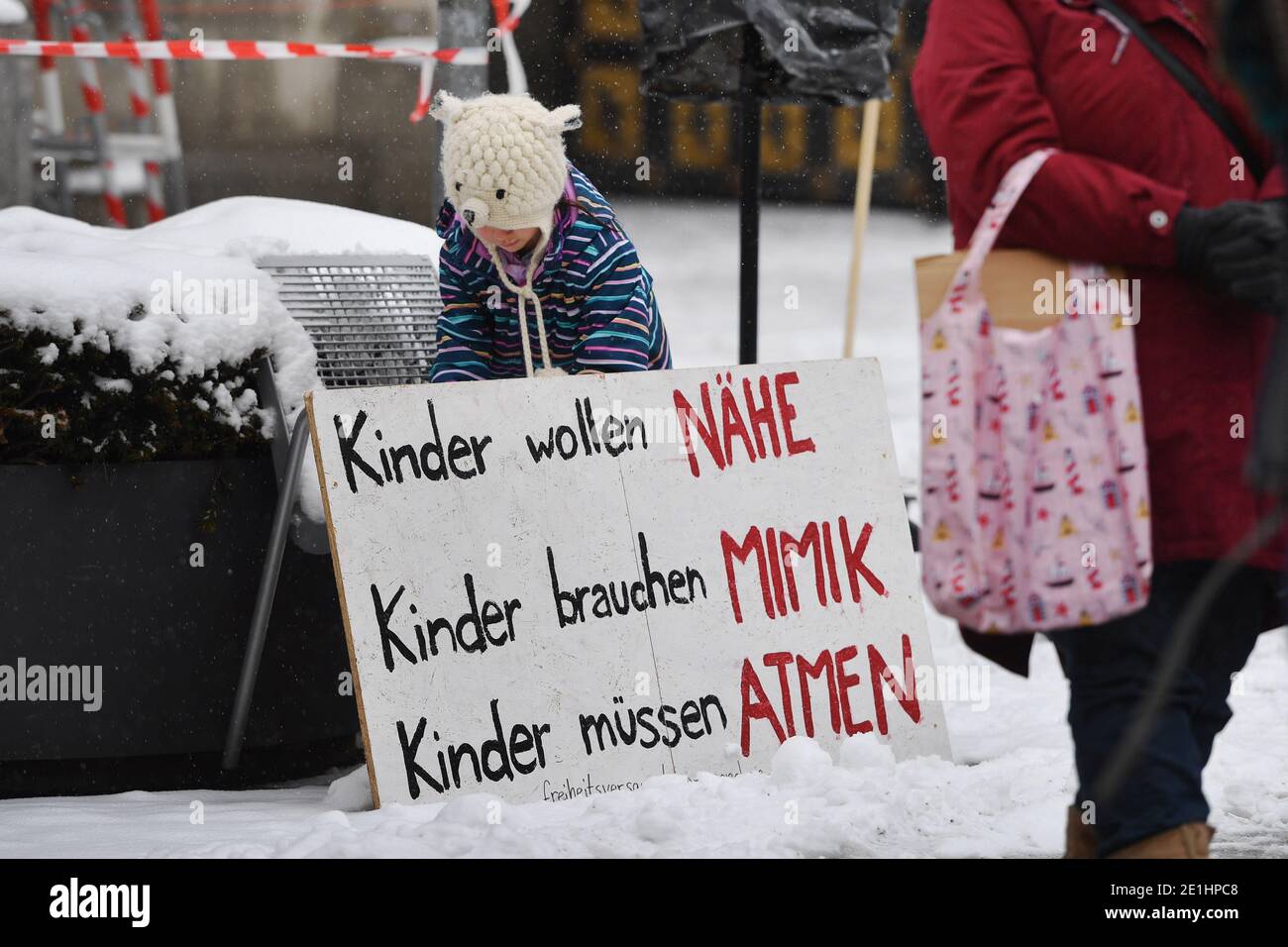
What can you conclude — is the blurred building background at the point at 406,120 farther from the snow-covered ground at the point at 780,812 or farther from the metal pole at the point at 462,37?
the snow-covered ground at the point at 780,812

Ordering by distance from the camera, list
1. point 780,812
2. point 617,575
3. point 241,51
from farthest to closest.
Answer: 1. point 241,51
2. point 617,575
3. point 780,812

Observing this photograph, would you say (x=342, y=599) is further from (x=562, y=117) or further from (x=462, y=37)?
(x=462, y=37)

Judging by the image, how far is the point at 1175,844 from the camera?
2668 mm

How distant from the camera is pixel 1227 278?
100 inches

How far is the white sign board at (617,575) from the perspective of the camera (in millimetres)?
3998

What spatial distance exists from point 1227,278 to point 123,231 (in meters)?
3.35

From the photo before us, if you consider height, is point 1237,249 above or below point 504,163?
above

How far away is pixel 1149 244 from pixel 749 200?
345 centimetres

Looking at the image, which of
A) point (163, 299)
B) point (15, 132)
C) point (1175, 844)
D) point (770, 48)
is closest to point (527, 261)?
point (163, 299)

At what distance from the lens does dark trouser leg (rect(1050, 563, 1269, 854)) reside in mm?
2660

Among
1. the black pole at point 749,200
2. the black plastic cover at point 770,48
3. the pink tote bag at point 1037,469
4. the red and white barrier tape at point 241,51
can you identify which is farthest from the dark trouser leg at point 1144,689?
the red and white barrier tape at point 241,51

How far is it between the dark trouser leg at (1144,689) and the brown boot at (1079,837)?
0.15m
